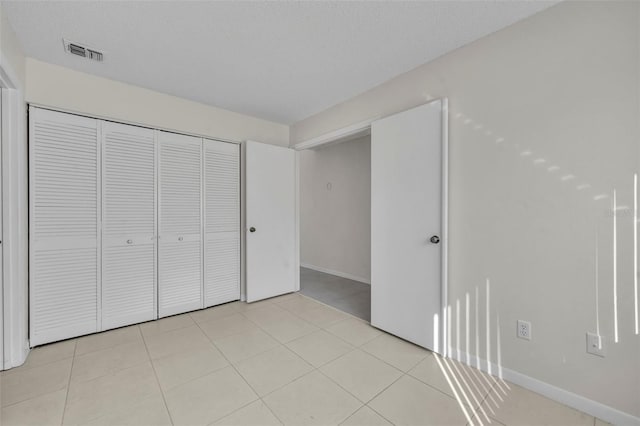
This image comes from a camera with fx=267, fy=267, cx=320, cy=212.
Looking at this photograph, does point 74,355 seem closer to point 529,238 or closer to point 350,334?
point 350,334

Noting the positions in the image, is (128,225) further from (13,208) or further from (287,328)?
(287,328)

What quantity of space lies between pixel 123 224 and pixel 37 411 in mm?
1588

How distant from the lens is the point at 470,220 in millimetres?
2090

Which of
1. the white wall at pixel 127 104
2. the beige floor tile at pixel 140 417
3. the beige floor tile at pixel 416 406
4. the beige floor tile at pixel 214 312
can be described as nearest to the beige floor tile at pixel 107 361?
the beige floor tile at pixel 140 417

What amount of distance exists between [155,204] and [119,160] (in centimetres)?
54

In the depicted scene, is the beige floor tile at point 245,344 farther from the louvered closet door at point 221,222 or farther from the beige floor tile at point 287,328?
the louvered closet door at point 221,222

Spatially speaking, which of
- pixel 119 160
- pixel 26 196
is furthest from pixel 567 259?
pixel 26 196

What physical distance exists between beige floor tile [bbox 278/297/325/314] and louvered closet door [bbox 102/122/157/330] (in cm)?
146

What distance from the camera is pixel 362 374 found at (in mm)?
1964

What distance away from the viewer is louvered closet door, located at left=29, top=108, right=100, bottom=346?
7.55 feet

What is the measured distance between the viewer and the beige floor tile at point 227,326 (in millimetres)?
2627

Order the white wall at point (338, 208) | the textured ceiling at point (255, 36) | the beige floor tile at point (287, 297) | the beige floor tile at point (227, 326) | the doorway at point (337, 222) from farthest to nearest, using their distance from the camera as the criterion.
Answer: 1. the white wall at point (338, 208)
2. the doorway at point (337, 222)
3. the beige floor tile at point (287, 297)
4. the beige floor tile at point (227, 326)
5. the textured ceiling at point (255, 36)

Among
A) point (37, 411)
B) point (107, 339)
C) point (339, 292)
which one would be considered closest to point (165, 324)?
point (107, 339)

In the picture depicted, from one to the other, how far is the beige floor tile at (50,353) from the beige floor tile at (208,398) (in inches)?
47.9
